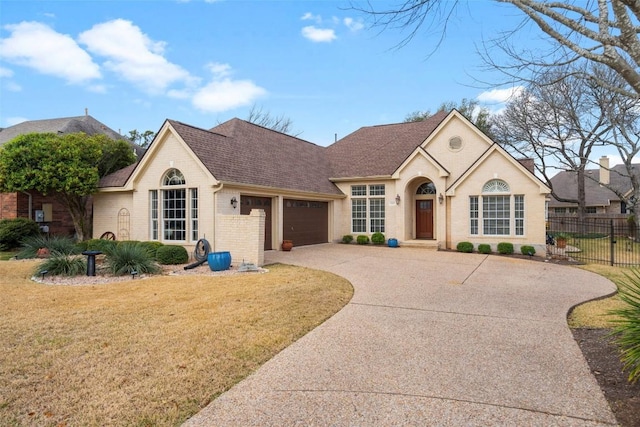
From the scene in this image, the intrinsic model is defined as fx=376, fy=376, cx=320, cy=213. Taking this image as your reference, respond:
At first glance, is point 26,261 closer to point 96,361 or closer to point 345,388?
point 96,361

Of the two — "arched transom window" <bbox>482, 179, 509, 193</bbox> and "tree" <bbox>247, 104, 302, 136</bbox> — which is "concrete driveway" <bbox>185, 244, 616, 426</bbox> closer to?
"arched transom window" <bbox>482, 179, 509, 193</bbox>

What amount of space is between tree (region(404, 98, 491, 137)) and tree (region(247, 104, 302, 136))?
44.9 feet

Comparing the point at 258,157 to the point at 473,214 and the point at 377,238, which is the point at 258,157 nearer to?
the point at 377,238

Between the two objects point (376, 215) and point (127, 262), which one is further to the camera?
point (376, 215)

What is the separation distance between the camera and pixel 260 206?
16719 mm

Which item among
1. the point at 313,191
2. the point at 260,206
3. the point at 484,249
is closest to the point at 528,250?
the point at 484,249

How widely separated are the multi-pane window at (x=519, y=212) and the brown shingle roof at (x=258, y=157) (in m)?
9.12

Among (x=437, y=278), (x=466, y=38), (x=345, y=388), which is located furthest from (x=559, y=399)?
(x=437, y=278)

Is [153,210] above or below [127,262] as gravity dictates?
above

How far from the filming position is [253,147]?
18.6 metres

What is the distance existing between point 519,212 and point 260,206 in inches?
464

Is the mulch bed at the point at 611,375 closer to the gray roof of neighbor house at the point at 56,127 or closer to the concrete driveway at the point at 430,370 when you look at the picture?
the concrete driveway at the point at 430,370

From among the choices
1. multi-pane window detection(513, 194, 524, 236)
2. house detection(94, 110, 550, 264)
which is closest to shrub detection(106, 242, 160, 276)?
house detection(94, 110, 550, 264)

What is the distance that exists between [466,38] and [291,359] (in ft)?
20.5
